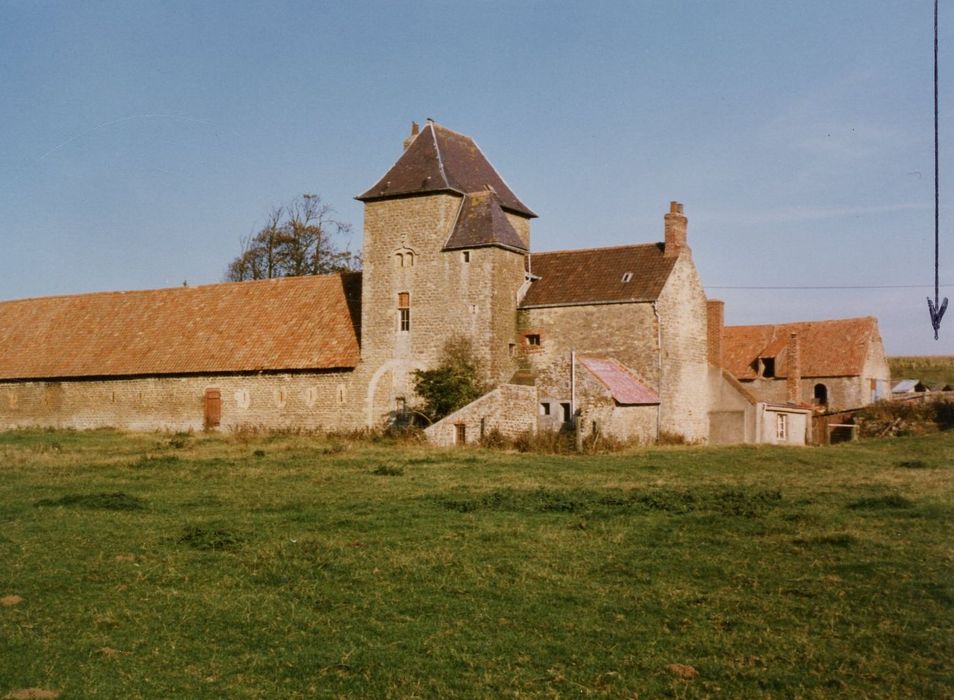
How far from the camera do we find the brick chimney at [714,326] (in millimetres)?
37125

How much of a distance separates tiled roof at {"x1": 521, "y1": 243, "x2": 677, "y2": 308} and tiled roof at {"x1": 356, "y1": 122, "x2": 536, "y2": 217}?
266cm

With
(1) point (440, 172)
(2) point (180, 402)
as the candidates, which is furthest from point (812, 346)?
(2) point (180, 402)

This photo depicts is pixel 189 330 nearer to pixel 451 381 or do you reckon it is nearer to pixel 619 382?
pixel 451 381

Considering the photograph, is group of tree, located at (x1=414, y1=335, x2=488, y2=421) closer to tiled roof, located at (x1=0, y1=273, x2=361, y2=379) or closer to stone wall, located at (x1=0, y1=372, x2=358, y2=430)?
stone wall, located at (x1=0, y1=372, x2=358, y2=430)

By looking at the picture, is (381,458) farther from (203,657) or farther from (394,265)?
(203,657)

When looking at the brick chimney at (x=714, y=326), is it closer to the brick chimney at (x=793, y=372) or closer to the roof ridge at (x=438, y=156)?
the brick chimney at (x=793, y=372)

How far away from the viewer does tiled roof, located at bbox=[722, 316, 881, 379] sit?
47688 mm

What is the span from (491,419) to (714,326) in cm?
1202

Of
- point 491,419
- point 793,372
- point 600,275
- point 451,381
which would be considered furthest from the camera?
point 793,372

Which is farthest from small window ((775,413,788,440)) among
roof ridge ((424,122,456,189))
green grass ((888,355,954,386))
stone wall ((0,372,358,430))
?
green grass ((888,355,954,386))

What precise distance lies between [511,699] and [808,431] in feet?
113

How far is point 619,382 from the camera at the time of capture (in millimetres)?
31312

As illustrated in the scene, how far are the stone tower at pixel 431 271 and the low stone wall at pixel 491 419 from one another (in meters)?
3.56

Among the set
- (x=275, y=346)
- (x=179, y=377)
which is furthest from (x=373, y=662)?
(x=179, y=377)
